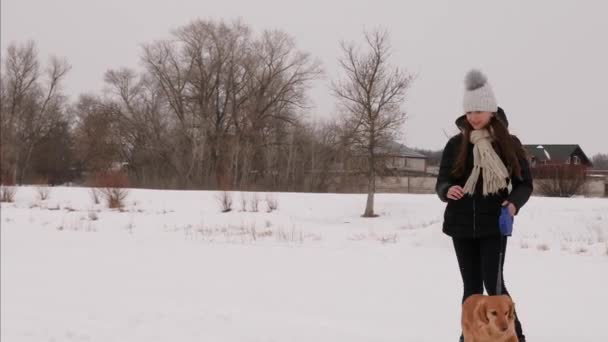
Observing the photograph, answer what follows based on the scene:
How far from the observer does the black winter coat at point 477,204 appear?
287 cm

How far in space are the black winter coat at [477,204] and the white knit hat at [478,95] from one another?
213mm

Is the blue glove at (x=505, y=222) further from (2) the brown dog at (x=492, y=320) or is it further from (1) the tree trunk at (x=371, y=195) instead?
(1) the tree trunk at (x=371, y=195)

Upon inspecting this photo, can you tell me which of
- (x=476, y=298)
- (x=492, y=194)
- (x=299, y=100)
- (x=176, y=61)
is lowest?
(x=476, y=298)

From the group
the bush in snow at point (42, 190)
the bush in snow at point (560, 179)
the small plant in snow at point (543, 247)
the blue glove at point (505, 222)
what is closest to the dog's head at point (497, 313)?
the blue glove at point (505, 222)

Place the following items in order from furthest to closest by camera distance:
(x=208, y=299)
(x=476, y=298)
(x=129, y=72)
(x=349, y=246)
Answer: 1. (x=129, y=72)
2. (x=349, y=246)
3. (x=208, y=299)
4. (x=476, y=298)

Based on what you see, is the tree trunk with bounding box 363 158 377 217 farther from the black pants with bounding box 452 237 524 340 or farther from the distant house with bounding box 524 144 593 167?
the black pants with bounding box 452 237 524 340

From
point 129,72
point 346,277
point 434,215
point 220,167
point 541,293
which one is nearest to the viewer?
point 541,293

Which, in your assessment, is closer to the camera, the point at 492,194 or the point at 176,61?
the point at 492,194

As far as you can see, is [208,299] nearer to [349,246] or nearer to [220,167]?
[349,246]

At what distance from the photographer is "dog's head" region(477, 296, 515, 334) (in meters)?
2.40

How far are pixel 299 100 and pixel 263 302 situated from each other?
31412mm

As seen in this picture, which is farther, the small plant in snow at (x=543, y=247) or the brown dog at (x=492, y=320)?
the small plant in snow at (x=543, y=247)

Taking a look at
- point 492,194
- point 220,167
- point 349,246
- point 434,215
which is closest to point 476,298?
point 492,194

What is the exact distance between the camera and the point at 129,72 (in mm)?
37875
